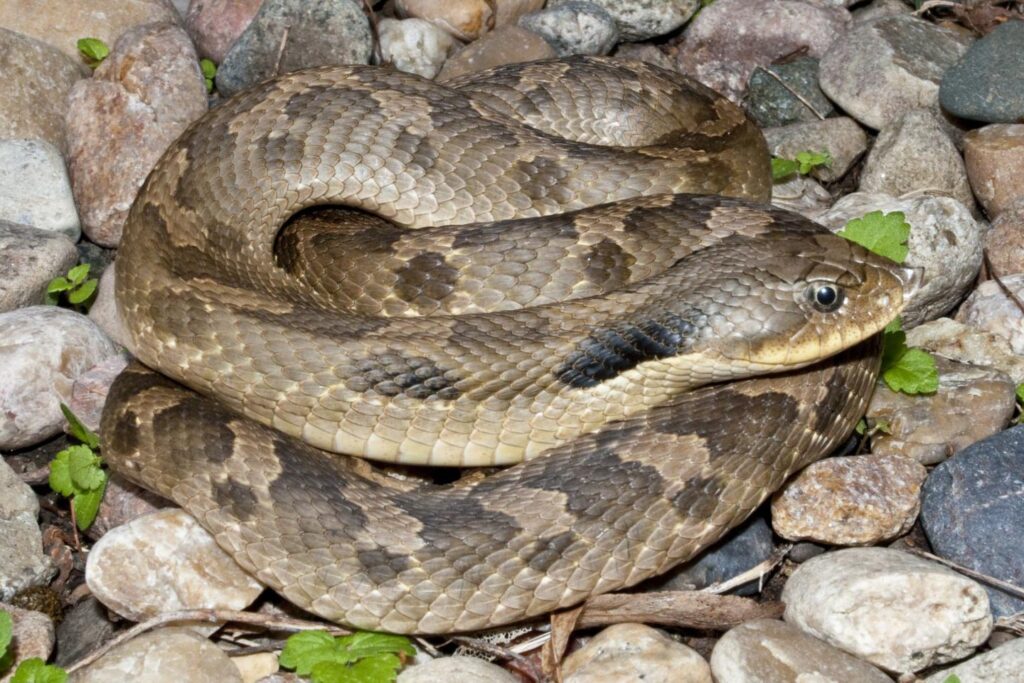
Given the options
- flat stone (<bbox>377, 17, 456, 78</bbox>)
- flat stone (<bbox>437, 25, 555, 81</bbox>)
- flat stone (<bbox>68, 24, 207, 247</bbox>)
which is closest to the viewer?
flat stone (<bbox>68, 24, 207, 247</bbox>)

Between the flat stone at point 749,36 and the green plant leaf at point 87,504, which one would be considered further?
the flat stone at point 749,36

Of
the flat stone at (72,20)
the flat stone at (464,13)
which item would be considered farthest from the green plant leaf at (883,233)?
the flat stone at (72,20)

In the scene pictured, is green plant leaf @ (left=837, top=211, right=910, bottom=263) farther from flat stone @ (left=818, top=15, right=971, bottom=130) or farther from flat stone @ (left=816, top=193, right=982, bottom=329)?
flat stone @ (left=818, top=15, right=971, bottom=130)

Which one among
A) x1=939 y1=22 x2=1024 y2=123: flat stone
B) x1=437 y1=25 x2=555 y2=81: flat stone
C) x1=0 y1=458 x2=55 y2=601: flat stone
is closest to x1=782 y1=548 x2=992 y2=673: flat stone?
x1=0 y1=458 x2=55 y2=601: flat stone

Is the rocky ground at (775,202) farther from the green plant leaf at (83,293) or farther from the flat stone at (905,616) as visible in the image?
the green plant leaf at (83,293)

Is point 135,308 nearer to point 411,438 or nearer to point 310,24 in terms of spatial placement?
point 411,438

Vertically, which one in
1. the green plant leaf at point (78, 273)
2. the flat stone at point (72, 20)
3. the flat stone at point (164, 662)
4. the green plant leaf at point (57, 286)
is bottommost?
the flat stone at point (164, 662)

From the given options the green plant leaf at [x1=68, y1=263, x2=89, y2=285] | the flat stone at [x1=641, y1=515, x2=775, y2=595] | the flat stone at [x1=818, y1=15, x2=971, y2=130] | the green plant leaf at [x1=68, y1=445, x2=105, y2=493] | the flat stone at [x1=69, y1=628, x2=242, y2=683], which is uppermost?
the flat stone at [x1=818, y1=15, x2=971, y2=130]
